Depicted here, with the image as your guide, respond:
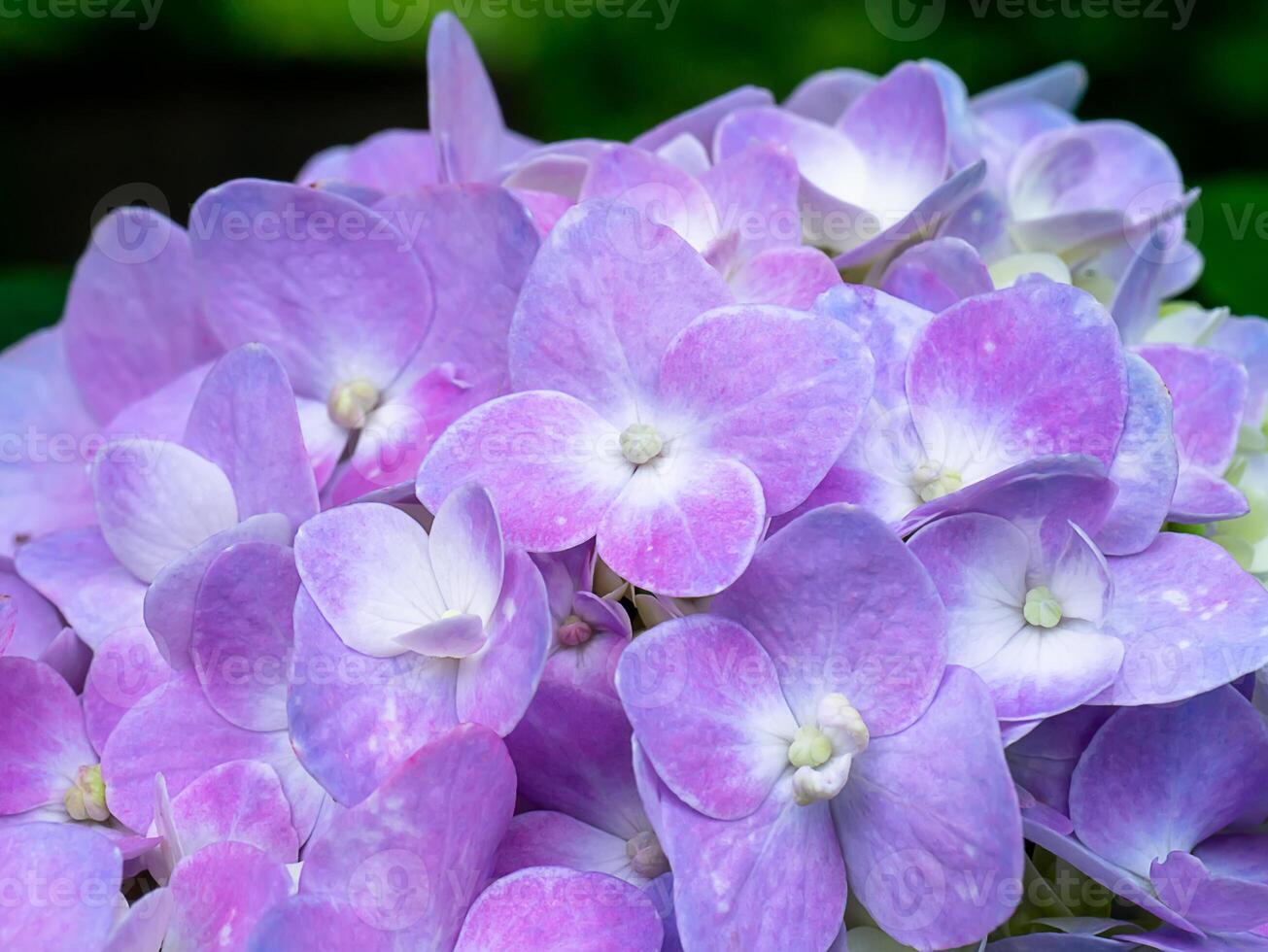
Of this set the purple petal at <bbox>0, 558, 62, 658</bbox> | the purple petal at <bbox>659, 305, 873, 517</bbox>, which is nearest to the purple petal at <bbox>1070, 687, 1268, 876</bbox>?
the purple petal at <bbox>659, 305, 873, 517</bbox>

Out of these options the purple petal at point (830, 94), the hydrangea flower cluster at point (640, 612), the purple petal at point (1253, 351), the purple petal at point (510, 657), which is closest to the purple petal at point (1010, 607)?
the hydrangea flower cluster at point (640, 612)

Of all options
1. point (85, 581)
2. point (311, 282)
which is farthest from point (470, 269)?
point (85, 581)

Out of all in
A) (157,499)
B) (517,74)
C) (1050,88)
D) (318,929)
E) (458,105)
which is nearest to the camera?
(318,929)

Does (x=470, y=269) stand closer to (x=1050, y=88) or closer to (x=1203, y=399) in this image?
(x=1203, y=399)

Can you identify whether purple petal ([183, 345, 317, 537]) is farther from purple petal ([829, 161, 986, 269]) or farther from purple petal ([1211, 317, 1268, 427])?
purple petal ([1211, 317, 1268, 427])

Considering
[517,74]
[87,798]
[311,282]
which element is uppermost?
[311,282]

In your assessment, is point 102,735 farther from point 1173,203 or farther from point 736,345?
point 1173,203

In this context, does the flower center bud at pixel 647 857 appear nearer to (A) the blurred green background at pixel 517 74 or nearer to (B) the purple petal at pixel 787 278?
(B) the purple petal at pixel 787 278

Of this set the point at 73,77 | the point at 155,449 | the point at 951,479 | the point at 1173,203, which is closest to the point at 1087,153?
the point at 1173,203
